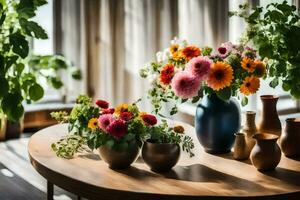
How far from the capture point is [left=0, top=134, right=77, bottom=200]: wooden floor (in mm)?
3314

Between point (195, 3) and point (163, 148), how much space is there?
3071 millimetres

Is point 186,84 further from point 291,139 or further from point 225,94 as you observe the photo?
point 291,139

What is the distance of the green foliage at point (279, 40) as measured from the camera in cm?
206

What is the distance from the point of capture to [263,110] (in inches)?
82.2

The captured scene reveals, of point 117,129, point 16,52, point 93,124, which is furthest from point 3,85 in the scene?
point 117,129

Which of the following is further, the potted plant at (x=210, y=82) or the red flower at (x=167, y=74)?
the red flower at (x=167, y=74)

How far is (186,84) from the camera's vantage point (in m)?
1.88

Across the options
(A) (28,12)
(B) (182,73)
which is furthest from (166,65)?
(A) (28,12)

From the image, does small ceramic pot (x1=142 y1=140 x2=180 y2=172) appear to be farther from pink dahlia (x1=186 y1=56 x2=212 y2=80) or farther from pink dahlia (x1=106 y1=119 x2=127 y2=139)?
pink dahlia (x1=186 y1=56 x2=212 y2=80)

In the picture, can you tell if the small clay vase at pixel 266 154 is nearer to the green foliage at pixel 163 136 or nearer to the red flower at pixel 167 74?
Answer: the green foliage at pixel 163 136

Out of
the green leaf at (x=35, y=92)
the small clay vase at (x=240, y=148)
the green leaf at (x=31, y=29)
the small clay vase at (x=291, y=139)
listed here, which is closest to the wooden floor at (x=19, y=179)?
the green leaf at (x=35, y=92)

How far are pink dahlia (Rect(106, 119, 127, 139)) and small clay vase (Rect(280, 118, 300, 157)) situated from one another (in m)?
0.62

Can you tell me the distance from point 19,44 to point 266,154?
3.67ft

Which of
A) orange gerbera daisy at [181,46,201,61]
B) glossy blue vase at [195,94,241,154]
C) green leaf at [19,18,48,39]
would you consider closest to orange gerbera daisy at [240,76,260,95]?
glossy blue vase at [195,94,241,154]
